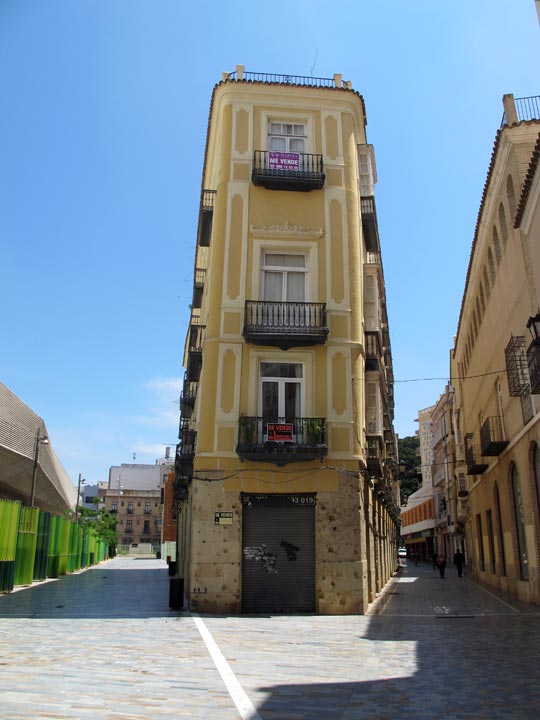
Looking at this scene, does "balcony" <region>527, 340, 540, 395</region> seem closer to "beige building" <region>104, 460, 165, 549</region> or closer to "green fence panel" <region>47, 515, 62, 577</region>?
"green fence panel" <region>47, 515, 62, 577</region>

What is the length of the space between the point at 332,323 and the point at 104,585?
53.4 ft

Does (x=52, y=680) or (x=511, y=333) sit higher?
(x=511, y=333)

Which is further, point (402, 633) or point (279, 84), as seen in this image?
point (279, 84)

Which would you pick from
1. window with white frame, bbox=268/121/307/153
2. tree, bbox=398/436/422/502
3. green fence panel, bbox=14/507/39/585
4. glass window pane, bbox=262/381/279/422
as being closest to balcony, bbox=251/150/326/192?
window with white frame, bbox=268/121/307/153

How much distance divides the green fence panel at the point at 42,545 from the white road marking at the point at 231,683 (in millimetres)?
18065

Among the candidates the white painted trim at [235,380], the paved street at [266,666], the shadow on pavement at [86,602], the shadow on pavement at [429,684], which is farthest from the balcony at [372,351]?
the shadow on pavement at [429,684]

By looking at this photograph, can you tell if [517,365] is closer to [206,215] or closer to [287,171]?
[287,171]

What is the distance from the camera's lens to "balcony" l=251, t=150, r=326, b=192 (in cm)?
1997

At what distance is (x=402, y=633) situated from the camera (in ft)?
42.7

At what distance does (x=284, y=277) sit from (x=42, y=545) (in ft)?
58.7

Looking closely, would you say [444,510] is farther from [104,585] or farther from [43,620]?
[43,620]

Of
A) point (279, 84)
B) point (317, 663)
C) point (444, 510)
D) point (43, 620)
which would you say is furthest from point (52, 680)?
point (444, 510)

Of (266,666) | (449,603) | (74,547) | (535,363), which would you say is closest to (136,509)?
(74,547)

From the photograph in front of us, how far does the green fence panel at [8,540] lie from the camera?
21078 mm
